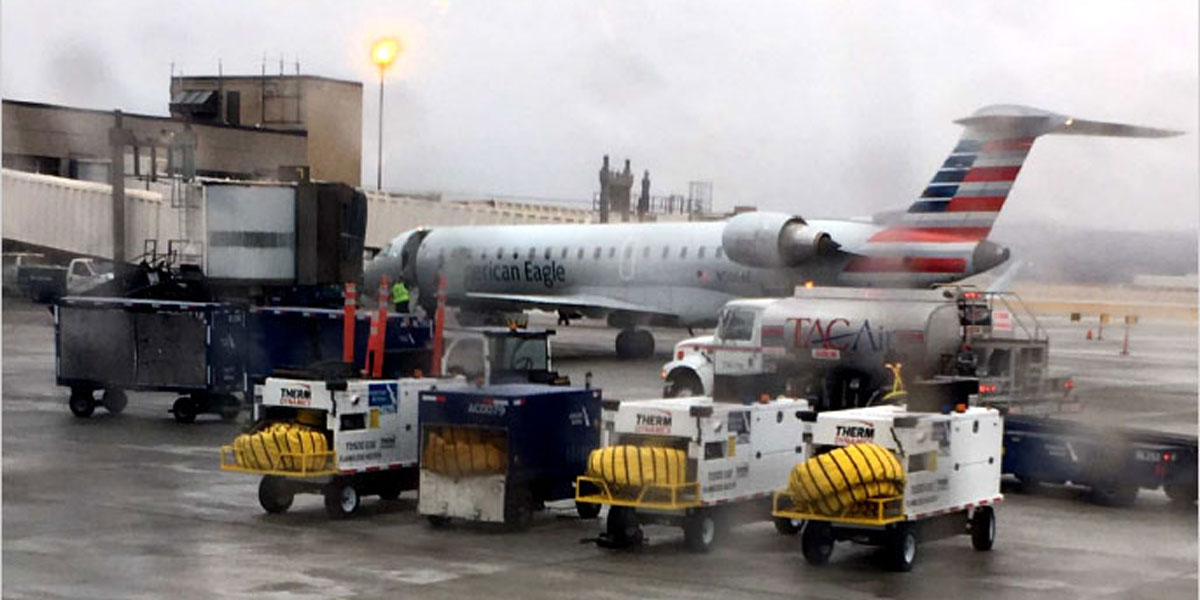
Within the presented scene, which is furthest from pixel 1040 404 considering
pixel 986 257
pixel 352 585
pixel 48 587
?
pixel 48 587

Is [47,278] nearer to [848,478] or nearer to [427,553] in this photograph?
[427,553]

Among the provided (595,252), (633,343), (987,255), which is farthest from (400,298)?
(987,255)

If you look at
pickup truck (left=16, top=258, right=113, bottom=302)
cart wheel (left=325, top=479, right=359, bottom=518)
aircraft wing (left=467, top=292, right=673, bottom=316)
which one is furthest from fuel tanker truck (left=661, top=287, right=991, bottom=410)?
pickup truck (left=16, top=258, right=113, bottom=302)

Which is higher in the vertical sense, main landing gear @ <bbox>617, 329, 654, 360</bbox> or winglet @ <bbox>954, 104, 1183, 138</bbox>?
winglet @ <bbox>954, 104, 1183, 138</bbox>

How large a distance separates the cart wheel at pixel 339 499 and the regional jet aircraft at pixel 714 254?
6.82 m

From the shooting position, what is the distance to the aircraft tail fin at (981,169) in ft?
48.8

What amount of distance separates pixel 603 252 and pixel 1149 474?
23559 mm

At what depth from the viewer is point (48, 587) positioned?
1400 centimetres

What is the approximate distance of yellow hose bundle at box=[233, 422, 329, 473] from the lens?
18.1 meters

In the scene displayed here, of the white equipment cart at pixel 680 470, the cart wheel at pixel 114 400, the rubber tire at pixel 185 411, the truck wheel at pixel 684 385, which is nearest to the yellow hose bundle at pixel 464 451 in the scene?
the white equipment cart at pixel 680 470

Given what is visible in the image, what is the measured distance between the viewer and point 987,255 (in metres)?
18.5

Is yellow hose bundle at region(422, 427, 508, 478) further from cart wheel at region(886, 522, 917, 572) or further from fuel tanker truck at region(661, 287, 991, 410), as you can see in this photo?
fuel tanker truck at region(661, 287, 991, 410)

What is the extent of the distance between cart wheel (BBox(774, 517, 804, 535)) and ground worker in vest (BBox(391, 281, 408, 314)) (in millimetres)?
25721

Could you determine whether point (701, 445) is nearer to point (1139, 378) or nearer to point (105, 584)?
point (105, 584)
